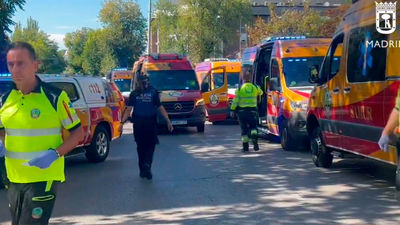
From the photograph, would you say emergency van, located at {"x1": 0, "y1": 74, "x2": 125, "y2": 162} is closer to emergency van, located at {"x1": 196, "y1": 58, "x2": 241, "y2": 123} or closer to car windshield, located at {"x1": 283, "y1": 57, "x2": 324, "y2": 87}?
car windshield, located at {"x1": 283, "y1": 57, "x2": 324, "y2": 87}

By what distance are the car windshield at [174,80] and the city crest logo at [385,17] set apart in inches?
430

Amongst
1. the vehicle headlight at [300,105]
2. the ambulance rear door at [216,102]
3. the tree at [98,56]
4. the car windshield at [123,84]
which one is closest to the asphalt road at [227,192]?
the vehicle headlight at [300,105]

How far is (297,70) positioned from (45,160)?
32.4 feet

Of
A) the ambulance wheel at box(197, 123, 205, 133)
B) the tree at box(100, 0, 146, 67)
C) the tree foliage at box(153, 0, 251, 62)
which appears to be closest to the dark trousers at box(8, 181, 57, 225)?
the ambulance wheel at box(197, 123, 205, 133)

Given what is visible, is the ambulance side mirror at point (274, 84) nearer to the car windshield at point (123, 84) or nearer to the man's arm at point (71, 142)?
the man's arm at point (71, 142)

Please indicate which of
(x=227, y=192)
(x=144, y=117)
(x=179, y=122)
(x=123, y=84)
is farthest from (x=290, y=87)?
(x=123, y=84)

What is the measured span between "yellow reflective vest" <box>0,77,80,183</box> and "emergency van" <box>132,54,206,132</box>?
12.9m

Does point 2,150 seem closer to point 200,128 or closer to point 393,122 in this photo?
point 393,122

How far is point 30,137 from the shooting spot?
3734 millimetres

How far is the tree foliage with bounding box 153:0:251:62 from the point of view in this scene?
4466cm

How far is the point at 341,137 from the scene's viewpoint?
8.88 meters

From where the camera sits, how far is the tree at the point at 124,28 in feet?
185

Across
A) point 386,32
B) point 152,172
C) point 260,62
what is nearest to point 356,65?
point 386,32

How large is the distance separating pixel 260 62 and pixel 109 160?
5515 mm
